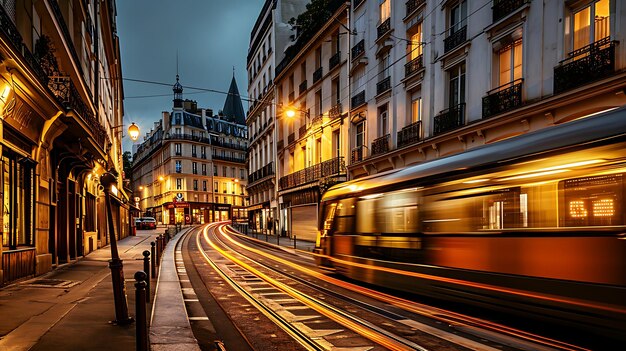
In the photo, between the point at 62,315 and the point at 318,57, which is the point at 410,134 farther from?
the point at 62,315

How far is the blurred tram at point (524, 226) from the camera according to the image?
5.61 metres

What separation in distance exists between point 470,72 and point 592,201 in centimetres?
1233

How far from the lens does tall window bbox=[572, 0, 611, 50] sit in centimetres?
1238

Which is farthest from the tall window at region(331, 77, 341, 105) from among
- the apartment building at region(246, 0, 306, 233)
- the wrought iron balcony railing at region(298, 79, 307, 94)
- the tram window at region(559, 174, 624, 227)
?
the tram window at region(559, 174, 624, 227)

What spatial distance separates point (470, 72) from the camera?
56.5 ft

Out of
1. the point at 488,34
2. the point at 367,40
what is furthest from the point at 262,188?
the point at 488,34

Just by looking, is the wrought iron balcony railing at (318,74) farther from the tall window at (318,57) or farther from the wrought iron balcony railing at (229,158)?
the wrought iron balcony railing at (229,158)

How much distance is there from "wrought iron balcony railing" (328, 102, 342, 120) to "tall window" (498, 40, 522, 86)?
44.7 ft

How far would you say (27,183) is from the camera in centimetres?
1188

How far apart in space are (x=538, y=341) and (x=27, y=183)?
12.0 meters

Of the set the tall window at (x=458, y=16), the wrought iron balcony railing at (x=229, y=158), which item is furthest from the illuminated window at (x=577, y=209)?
the wrought iron balcony railing at (x=229, y=158)

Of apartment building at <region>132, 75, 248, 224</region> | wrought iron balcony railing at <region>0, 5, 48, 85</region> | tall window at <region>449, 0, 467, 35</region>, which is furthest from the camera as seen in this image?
apartment building at <region>132, 75, 248, 224</region>

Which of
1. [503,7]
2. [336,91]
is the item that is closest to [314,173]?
[336,91]

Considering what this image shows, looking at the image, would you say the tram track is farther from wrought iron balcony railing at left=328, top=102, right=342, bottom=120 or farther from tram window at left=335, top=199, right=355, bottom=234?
wrought iron balcony railing at left=328, top=102, right=342, bottom=120
